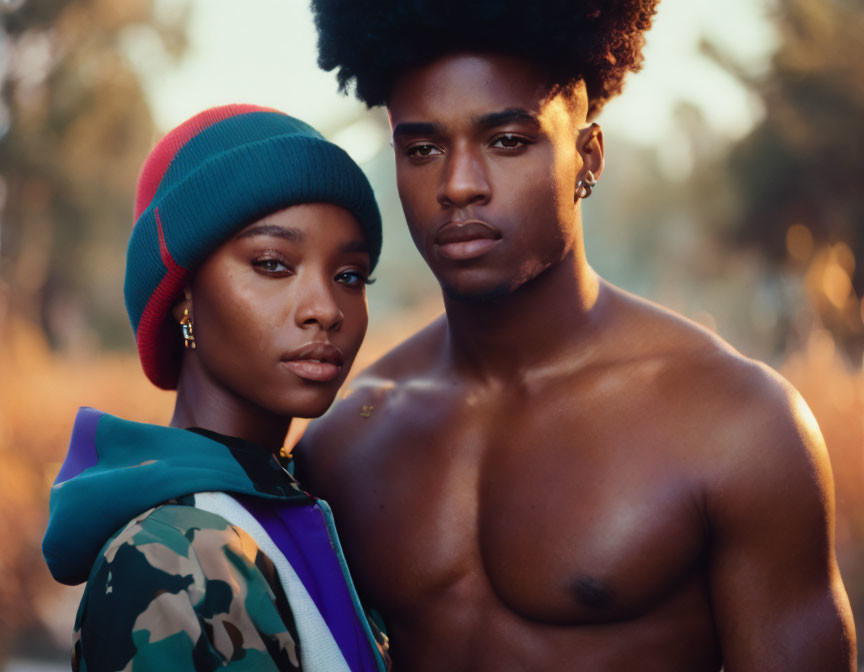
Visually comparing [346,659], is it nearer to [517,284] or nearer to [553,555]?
[553,555]

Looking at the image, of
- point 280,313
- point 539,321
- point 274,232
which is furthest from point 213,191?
point 539,321

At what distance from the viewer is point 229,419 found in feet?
7.22

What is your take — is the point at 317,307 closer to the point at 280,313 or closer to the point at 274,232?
the point at 280,313

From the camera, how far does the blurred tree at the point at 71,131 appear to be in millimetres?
11062

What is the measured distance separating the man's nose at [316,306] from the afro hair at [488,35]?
0.75m

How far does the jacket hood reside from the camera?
6.23 feet

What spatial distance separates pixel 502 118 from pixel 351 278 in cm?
57

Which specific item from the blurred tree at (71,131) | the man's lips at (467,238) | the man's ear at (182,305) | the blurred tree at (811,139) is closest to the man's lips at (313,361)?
the man's ear at (182,305)

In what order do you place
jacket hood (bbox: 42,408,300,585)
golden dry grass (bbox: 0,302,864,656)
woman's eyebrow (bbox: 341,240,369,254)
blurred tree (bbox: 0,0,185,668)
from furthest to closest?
blurred tree (bbox: 0,0,185,668)
golden dry grass (bbox: 0,302,864,656)
woman's eyebrow (bbox: 341,240,369,254)
jacket hood (bbox: 42,408,300,585)

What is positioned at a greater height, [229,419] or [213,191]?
[213,191]

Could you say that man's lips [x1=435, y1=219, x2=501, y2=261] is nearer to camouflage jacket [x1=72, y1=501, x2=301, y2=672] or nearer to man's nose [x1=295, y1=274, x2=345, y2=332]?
man's nose [x1=295, y1=274, x2=345, y2=332]

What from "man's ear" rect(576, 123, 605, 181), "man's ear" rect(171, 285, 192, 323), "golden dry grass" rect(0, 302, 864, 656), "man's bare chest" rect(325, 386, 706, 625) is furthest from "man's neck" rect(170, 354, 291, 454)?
"golden dry grass" rect(0, 302, 864, 656)

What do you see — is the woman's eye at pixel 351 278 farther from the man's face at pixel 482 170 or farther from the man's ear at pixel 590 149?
the man's ear at pixel 590 149

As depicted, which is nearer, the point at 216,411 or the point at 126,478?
the point at 126,478
